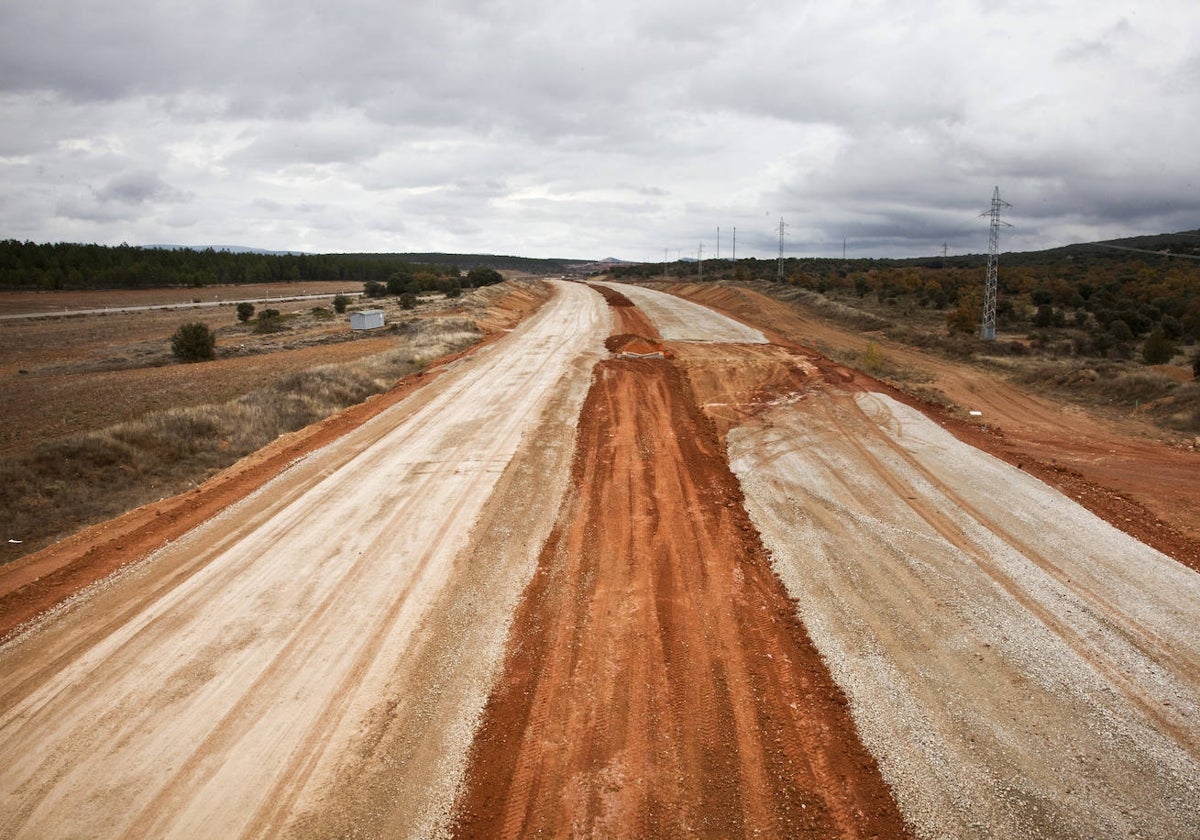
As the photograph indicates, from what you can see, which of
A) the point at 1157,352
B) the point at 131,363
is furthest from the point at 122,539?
the point at 1157,352

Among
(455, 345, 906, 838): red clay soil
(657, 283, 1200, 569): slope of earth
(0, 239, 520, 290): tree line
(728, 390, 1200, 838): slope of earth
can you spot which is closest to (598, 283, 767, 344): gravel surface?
(657, 283, 1200, 569): slope of earth

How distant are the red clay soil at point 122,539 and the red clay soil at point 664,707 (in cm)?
550

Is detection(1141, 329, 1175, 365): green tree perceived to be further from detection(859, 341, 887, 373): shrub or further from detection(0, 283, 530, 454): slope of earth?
detection(0, 283, 530, 454): slope of earth

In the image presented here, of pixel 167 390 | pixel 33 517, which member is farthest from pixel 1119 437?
pixel 167 390

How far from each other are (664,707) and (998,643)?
3.82 meters

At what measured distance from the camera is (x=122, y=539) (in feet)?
29.0

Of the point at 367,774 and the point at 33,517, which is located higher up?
the point at 33,517

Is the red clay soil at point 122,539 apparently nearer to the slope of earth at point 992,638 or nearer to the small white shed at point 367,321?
the slope of earth at point 992,638

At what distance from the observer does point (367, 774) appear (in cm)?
505

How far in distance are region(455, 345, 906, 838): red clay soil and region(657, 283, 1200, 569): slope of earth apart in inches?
242

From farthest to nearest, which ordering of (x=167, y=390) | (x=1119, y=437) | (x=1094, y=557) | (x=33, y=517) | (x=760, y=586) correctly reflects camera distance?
(x=167, y=390)
(x=1119, y=437)
(x=33, y=517)
(x=1094, y=557)
(x=760, y=586)

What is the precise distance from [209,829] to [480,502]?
6151mm

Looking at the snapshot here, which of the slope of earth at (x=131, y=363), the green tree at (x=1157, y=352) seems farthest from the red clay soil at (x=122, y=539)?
the green tree at (x=1157, y=352)

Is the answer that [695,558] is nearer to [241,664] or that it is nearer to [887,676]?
[887,676]
